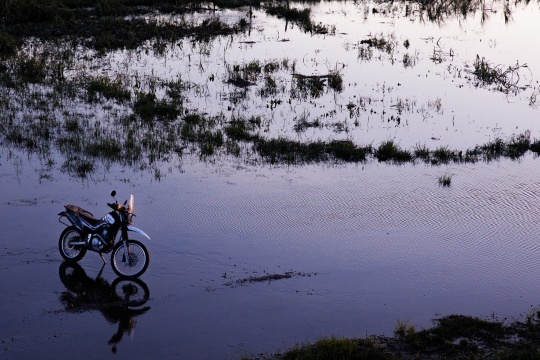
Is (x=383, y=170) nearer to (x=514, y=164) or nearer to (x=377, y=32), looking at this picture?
(x=514, y=164)

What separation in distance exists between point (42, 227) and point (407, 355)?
7243 mm

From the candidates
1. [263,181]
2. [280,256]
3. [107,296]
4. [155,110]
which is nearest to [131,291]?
[107,296]

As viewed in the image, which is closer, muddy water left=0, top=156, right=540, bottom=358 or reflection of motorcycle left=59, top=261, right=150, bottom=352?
muddy water left=0, top=156, right=540, bottom=358

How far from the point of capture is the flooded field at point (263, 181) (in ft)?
36.4

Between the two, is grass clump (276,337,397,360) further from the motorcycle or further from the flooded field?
the motorcycle

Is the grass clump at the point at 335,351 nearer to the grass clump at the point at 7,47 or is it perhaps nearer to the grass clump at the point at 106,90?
the grass clump at the point at 106,90

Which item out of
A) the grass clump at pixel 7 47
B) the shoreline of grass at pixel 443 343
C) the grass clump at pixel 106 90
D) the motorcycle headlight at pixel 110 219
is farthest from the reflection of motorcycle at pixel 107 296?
the grass clump at pixel 7 47

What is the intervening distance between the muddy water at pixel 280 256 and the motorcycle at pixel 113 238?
0.96 feet

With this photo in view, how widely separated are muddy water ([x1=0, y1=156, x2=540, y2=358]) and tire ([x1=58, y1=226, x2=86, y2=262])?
170 mm

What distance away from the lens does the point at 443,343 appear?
33.0 feet

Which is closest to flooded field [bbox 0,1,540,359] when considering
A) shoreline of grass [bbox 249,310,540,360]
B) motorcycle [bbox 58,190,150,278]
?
motorcycle [bbox 58,190,150,278]

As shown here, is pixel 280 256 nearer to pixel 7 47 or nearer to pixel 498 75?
pixel 498 75

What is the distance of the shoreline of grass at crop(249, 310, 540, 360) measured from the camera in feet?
31.1

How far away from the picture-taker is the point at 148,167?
17.5m
